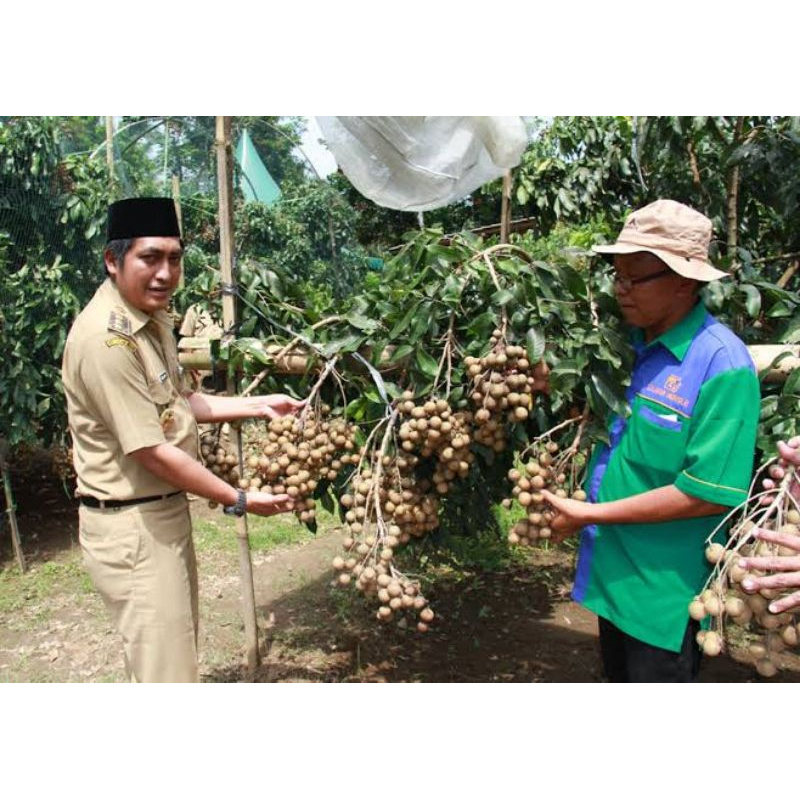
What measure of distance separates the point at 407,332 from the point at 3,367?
3.08 m

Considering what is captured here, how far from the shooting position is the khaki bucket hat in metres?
1.51

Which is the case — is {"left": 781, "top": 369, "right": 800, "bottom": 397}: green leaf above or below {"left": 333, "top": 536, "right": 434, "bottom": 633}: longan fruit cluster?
above

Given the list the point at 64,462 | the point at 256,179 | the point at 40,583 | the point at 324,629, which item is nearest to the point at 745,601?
the point at 324,629

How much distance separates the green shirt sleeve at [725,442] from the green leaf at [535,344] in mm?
402

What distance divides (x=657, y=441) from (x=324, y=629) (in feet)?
7.16

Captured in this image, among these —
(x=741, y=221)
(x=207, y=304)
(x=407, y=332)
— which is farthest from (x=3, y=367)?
(x=741, y=221)

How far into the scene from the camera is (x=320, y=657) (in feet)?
9.93

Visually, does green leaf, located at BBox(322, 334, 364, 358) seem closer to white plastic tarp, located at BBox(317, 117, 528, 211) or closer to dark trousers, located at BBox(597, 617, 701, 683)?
white plastic tarp, located at BBox(317, 117, 528, 211)

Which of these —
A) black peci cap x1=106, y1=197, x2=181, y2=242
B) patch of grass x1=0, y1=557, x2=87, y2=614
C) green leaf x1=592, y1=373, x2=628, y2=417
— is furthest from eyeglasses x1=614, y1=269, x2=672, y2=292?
patch of grass x1=0, y1=557, x2=87, y2=614

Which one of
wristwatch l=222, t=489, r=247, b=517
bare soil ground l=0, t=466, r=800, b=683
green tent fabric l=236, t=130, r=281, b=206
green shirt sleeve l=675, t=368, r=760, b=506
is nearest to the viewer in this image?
green shirt sleeve l=675, t=368, r=760, b=506

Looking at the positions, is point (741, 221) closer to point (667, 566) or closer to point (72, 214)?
point (667, 566)

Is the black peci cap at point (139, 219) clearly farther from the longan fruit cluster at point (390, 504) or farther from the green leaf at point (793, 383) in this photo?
the green leaf at point (793, 383)

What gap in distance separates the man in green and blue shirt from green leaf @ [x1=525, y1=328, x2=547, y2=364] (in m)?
0.22

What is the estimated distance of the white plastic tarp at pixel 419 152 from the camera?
95.5 inches
